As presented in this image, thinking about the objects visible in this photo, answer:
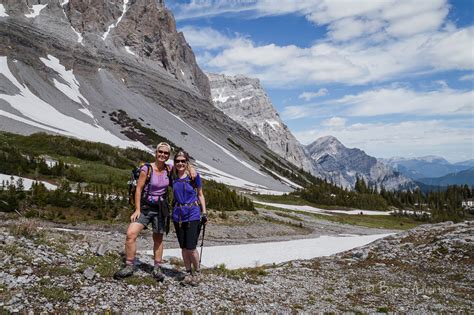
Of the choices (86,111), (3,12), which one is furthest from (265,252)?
(3,12)

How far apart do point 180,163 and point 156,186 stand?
1027 mm

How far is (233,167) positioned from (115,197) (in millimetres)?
101442

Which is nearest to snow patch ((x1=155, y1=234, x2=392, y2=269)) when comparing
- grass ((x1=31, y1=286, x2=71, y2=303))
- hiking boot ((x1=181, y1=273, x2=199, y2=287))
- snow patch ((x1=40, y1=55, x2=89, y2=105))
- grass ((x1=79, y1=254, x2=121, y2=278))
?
grass ((x1=79, y1=254, x2=121, y2=278))

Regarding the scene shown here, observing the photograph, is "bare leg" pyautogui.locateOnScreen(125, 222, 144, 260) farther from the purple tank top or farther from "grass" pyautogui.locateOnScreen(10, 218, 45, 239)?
"grass" pyautogui.locateOnScreen(10, 218, 45, 239)

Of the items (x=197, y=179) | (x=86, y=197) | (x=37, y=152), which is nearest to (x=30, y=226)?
(x=197, y=179)

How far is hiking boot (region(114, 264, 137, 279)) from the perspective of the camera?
37.6ft

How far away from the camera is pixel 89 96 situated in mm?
140375

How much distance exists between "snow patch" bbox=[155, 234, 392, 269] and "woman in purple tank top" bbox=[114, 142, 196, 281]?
1168 centimetres

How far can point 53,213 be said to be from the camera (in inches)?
1199

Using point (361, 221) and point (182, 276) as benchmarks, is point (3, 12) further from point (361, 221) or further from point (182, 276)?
point (182, 276)

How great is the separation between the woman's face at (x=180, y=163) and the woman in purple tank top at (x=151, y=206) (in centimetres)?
36

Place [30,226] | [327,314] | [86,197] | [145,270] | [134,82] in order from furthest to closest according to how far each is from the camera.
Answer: [134,82] → [86,197] → [30,226] → [145,270] → [327,314]

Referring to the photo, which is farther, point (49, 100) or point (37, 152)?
point (49, 100)

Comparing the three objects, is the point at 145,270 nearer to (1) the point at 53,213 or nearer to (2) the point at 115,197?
(1) the point at 53,213
